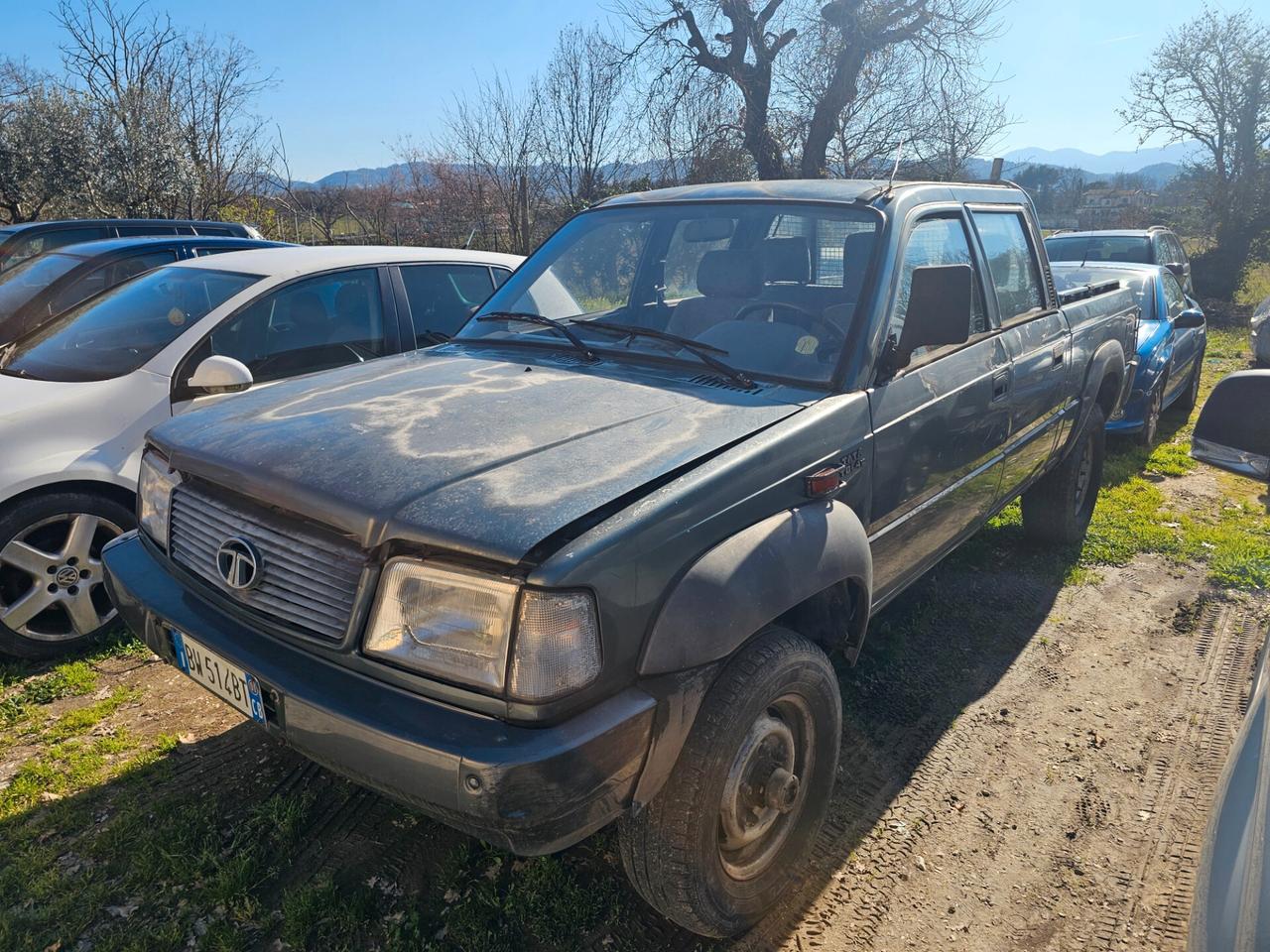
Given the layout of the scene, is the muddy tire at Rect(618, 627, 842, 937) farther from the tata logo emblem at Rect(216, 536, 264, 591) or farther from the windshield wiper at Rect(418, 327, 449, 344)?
the windshield wiper at Rect(418, 327, 449, 344)

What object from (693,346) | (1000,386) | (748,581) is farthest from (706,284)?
(748,581)

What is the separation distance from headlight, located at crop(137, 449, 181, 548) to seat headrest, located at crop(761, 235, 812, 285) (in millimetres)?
2066

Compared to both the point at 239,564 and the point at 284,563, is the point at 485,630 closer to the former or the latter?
the point at 284,563

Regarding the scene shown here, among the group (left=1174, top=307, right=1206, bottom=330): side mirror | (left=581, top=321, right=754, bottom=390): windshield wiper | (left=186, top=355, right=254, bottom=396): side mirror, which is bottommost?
(left=1174, top=307, right=1206, bottom=330): side mirror

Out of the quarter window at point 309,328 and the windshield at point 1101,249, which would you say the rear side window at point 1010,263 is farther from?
the windshield at point 1101,249

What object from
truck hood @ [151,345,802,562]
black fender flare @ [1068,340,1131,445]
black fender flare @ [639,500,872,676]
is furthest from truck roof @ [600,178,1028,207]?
black fender flare @ [1068,340,1131,445]

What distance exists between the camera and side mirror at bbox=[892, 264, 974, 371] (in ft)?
8.66

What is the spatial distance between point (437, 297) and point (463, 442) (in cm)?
298

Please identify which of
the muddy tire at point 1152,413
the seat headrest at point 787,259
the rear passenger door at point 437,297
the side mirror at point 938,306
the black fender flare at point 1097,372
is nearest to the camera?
the side mirror at point 938,306

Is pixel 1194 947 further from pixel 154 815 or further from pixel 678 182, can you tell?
pixel 678 182

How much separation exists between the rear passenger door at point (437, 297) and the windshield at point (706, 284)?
45.8 inches

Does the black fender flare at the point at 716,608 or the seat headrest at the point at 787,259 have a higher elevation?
the seat headrest at the point at 787,259

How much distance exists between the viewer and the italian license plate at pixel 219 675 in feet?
6.77

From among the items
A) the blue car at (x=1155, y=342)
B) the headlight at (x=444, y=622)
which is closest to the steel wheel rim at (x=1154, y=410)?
the blue car at (x=1155, y=342)
